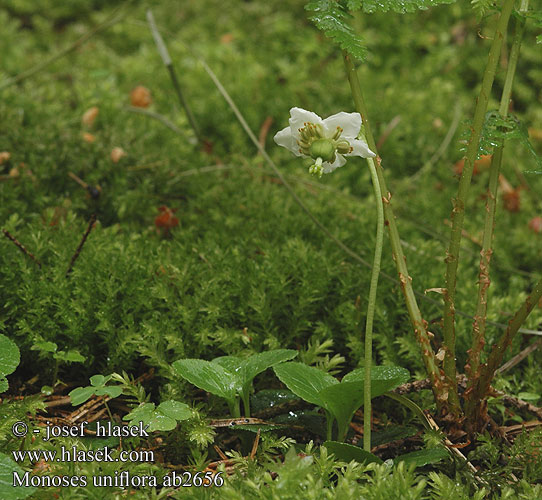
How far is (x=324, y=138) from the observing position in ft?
3.86

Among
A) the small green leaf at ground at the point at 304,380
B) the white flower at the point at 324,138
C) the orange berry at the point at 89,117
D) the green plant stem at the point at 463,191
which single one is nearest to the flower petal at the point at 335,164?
the white flower at the point at 324,138

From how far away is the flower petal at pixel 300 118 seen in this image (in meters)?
1.15

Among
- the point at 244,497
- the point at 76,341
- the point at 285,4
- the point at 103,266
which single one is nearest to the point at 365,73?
the point at 285,4

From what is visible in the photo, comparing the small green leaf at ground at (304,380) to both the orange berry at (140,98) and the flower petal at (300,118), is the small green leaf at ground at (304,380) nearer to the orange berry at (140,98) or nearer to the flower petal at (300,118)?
the flower petal at (300,118)

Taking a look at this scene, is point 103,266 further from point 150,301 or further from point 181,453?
point 181,453

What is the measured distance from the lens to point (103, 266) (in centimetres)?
160

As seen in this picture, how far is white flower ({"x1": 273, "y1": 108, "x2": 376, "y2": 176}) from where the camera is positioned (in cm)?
112

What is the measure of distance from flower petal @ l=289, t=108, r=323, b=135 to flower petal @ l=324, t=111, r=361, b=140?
25 mm

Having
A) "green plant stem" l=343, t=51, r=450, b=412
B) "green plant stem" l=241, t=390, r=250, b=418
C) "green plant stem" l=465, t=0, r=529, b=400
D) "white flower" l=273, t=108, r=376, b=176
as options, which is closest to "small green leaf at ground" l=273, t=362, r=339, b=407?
"green plant stem" l=241, t=390, r=250, b=418

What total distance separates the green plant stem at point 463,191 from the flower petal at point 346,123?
26cm

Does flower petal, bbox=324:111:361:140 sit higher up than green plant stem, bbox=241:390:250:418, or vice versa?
flower petal, bbox=324:111:361:140

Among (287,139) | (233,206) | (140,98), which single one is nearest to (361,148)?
(287,139)

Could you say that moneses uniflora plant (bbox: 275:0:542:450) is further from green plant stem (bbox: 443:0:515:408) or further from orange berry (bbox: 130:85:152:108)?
orange berry (bbox: 130:85:152:108)

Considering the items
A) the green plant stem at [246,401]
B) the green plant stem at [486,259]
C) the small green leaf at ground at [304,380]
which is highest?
the green plant stem at [486,259]
